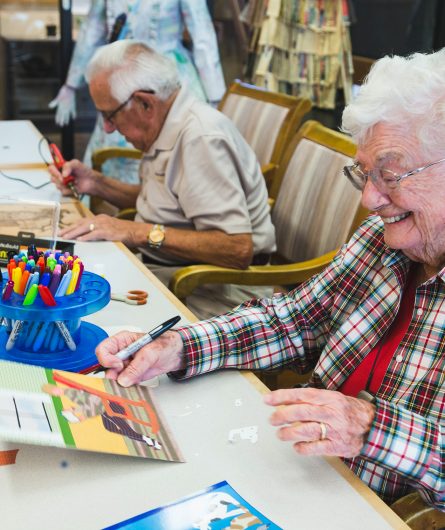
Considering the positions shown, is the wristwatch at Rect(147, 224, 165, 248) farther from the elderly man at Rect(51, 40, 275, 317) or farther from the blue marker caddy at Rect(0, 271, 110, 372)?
the blue marker caddy at Rect(0, 271, 110, 372)

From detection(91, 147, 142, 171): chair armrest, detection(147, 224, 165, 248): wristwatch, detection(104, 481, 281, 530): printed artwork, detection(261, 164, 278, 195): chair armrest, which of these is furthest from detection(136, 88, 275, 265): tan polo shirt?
detection(104, 481, 281, 530): printed artwork

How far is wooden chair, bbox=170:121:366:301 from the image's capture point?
196 centimetres

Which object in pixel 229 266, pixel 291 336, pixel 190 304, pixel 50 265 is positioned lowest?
pixel 190 304

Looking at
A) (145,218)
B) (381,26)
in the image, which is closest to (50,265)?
(145,218)

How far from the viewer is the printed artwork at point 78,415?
934 mm

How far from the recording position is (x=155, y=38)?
3838mm

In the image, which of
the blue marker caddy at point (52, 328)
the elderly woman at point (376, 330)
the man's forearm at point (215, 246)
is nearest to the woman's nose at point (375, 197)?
the elderly woman at point (376, 330)

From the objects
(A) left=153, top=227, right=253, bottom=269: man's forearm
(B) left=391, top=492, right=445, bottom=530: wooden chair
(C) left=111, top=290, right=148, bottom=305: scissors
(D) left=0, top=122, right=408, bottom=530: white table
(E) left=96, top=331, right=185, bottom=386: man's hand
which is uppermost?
(E) left=96, top=331, right=185, bottom=386: man's hand

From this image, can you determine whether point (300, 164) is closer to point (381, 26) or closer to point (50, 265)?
point (50, 265)

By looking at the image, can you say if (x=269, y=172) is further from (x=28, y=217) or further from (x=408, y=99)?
(x=408, y=99)

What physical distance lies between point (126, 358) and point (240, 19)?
13.0 ft

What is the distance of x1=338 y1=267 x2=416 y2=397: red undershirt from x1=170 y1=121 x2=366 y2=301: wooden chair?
2.07 ft

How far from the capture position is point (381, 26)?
396 centimetres

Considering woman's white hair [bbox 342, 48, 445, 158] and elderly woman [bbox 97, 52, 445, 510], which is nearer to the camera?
elderly woman [bbox 97, 52, 445, 510]
